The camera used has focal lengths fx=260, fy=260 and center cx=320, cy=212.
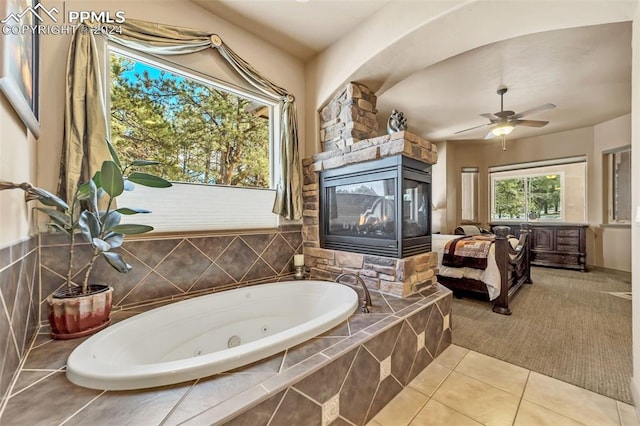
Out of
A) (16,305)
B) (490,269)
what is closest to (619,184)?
(490,269)

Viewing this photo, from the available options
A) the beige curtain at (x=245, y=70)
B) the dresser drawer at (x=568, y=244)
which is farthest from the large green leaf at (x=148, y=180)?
the dresser drawer at (x=568, y=244)

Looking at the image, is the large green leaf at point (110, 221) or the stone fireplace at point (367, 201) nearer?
the large green leaf at point (110, 221)

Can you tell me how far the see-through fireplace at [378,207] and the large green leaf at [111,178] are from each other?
5.65 ft

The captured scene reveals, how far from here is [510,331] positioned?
7.84 ft

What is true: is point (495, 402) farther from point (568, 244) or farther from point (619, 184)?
point (619, 184)

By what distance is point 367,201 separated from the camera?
2.41 m

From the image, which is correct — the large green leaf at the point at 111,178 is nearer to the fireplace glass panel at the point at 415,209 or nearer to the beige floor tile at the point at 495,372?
the fireplace glass panel at the point at 415,209

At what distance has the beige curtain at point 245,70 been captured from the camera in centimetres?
185

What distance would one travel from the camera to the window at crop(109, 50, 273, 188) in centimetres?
197

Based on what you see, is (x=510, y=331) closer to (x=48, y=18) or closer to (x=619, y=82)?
(x=619, y=82)

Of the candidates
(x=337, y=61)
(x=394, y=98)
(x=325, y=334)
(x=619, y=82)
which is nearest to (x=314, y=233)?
(x=325, y=334)

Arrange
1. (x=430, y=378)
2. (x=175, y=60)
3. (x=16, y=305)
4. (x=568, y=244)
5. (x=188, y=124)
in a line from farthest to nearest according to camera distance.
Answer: (x=568, y=244), (x=188, y=124), (x=175, y=60), (x=430, y=378), (x=16, y=305)

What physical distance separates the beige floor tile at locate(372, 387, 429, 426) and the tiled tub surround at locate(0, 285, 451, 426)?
0.11 ft

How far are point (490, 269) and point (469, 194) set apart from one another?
156 inches
